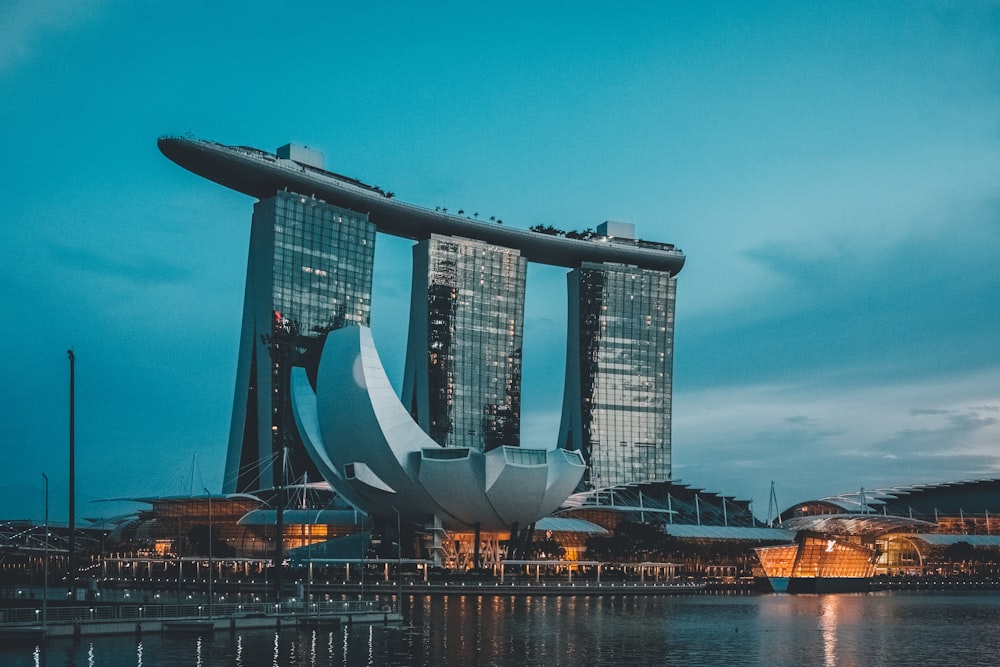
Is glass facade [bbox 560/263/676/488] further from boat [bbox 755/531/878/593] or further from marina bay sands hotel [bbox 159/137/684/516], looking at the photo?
boat [bbox 755/531/878/593]

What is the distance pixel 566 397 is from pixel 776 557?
202 ft

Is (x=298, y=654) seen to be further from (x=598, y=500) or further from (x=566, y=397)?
(x=566, y=397)

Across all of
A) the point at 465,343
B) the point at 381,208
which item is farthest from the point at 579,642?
the point at 465,343

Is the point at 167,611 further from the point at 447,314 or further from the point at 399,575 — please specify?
the point at 447,314

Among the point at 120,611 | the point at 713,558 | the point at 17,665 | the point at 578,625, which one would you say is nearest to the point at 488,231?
the point at 713,558

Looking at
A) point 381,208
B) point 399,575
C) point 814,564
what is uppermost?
point 381,208

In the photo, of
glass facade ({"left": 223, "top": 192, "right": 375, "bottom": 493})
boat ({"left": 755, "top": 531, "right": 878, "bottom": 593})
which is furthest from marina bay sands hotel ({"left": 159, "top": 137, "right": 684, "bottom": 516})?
boat ({"left": 755, "top": 531, "right": 878, "bottom": 593})

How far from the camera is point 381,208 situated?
160 m

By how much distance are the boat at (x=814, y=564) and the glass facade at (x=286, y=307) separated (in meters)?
56.4

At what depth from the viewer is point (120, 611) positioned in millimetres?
Answer: 50656

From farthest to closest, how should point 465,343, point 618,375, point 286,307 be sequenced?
point 618,375 < point 465,343 < point 286,307

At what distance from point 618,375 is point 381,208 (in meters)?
47.7

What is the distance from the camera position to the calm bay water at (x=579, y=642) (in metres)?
43.6

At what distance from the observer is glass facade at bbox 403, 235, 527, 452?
169125 mm
